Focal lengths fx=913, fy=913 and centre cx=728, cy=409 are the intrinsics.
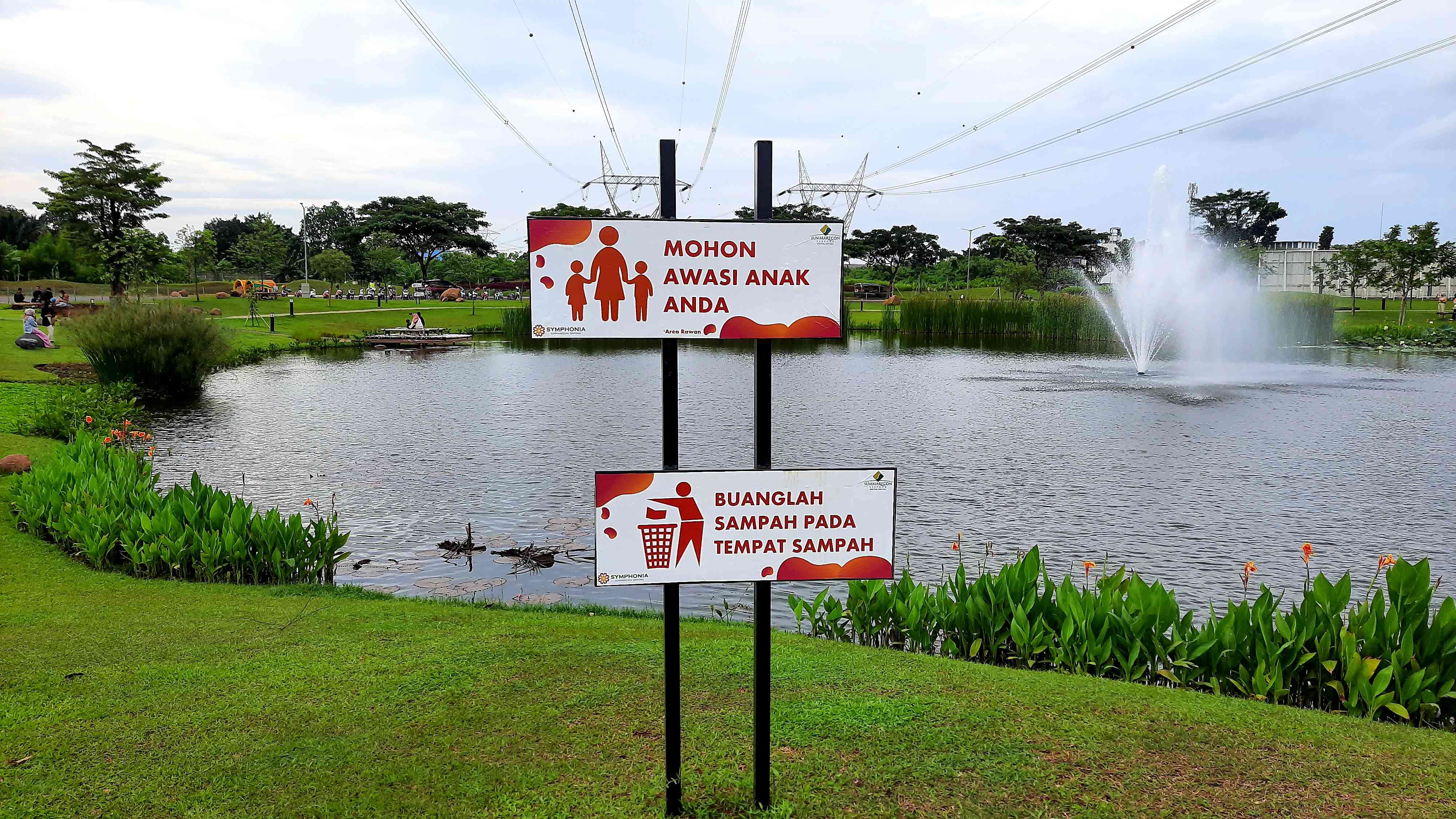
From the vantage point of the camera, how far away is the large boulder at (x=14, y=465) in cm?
1190

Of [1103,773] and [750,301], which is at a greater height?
[750,301]

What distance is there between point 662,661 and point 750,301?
10.8ft

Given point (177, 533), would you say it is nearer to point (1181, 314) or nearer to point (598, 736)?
point (598, 736)

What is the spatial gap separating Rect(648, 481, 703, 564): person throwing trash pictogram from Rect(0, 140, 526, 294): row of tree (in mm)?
61144

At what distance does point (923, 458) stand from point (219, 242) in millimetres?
121684

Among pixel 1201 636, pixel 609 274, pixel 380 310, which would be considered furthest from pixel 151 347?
pixel 380 310

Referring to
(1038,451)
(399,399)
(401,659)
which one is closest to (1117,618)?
(401,659)

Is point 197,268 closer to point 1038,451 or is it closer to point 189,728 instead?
point 1038,451

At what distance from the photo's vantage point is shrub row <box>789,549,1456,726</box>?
546 cm

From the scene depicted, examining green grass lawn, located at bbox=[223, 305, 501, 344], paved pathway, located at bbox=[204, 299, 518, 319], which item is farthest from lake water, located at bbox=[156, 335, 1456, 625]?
paved pathway, located at bbox=[204, 299, 518, 319]

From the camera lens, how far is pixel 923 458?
17.9 meters

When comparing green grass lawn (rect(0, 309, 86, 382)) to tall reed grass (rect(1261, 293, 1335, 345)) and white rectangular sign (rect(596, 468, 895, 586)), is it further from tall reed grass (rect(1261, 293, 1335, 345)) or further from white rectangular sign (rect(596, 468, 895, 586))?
tall reed grass (rect(1261, 293, 1335, 345))

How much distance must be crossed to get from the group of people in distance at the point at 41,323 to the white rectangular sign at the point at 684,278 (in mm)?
33823

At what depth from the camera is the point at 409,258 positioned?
11356 centimetres
